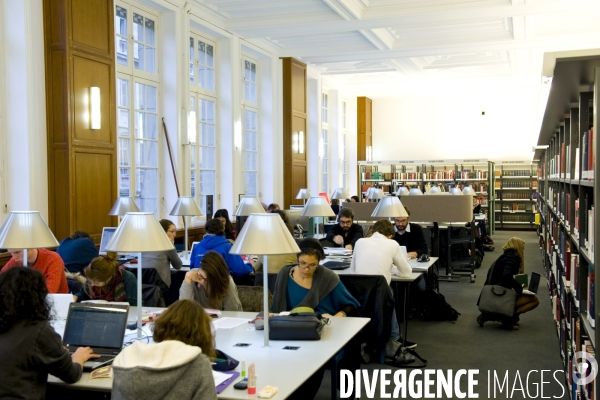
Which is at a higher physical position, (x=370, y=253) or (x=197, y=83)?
(x=197, y=83)

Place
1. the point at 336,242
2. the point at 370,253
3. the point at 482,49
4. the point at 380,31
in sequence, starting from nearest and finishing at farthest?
the point at 370,253 < the point at 336,242 < the point at 380,31 < the point at 482,49

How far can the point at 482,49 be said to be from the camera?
12633 mm

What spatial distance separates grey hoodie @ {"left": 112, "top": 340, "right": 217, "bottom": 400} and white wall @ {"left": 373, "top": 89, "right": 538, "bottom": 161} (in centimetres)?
1832

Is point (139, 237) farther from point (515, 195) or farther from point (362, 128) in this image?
point (515, 195)


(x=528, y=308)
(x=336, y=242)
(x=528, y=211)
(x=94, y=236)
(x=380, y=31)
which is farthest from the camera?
(x=528, y=211)

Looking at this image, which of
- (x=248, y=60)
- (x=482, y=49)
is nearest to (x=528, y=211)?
(x=482, y=49)

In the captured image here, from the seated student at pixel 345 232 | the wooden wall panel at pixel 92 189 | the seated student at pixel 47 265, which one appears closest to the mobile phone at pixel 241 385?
the seated student at pixel 47 265

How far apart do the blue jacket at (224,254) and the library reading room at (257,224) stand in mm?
24

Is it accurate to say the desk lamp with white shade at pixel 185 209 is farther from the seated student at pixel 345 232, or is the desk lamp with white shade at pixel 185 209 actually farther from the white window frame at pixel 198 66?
the white window frame at pixel 198 66

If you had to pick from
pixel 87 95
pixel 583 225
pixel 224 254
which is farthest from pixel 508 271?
pixel 87 95

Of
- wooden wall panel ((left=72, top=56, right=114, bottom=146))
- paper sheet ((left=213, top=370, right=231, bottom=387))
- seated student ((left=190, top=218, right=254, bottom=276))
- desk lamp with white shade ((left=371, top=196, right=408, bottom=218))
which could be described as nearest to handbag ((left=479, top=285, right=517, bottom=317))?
desk lamp with white shade ((left=371, top=196, right=408, bottom=218))

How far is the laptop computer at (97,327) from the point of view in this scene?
316 centimetres

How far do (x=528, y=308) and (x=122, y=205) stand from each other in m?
4.41

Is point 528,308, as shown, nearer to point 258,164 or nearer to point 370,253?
point 370,253
